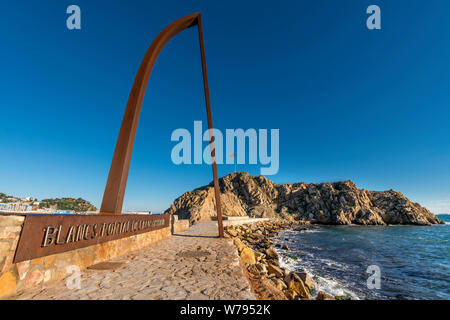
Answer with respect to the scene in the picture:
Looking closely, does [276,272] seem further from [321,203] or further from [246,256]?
[321,203]

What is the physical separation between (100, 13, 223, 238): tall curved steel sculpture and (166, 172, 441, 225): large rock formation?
42591 mm

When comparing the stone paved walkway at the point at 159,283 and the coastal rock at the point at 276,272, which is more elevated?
the stone paved walkway at the point at 159,283

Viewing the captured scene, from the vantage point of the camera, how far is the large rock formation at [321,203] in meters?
70.4

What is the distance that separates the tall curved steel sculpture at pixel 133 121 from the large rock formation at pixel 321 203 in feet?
140

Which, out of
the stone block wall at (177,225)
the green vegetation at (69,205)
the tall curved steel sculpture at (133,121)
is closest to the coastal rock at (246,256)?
the tall curved steel sculpture at (133,121)

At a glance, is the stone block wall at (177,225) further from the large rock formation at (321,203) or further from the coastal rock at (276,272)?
the large rock formation at (321,203)

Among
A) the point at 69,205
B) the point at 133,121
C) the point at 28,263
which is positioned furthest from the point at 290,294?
the point at 69,205

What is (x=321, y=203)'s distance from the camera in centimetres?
7956

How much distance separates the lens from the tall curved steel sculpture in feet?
25.7

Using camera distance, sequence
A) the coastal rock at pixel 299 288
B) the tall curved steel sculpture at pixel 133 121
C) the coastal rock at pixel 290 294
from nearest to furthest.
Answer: the coastal rock at pixel 290 294
the coastal rock at pixel 299 288
the tall curved steel sculpture at pixel 133 121

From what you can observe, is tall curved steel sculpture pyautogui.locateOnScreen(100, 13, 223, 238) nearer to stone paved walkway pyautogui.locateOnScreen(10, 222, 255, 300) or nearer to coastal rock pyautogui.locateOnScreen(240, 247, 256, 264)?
coastal rock pyautogui.locateOnScreen(240, 247, 256, 264)
